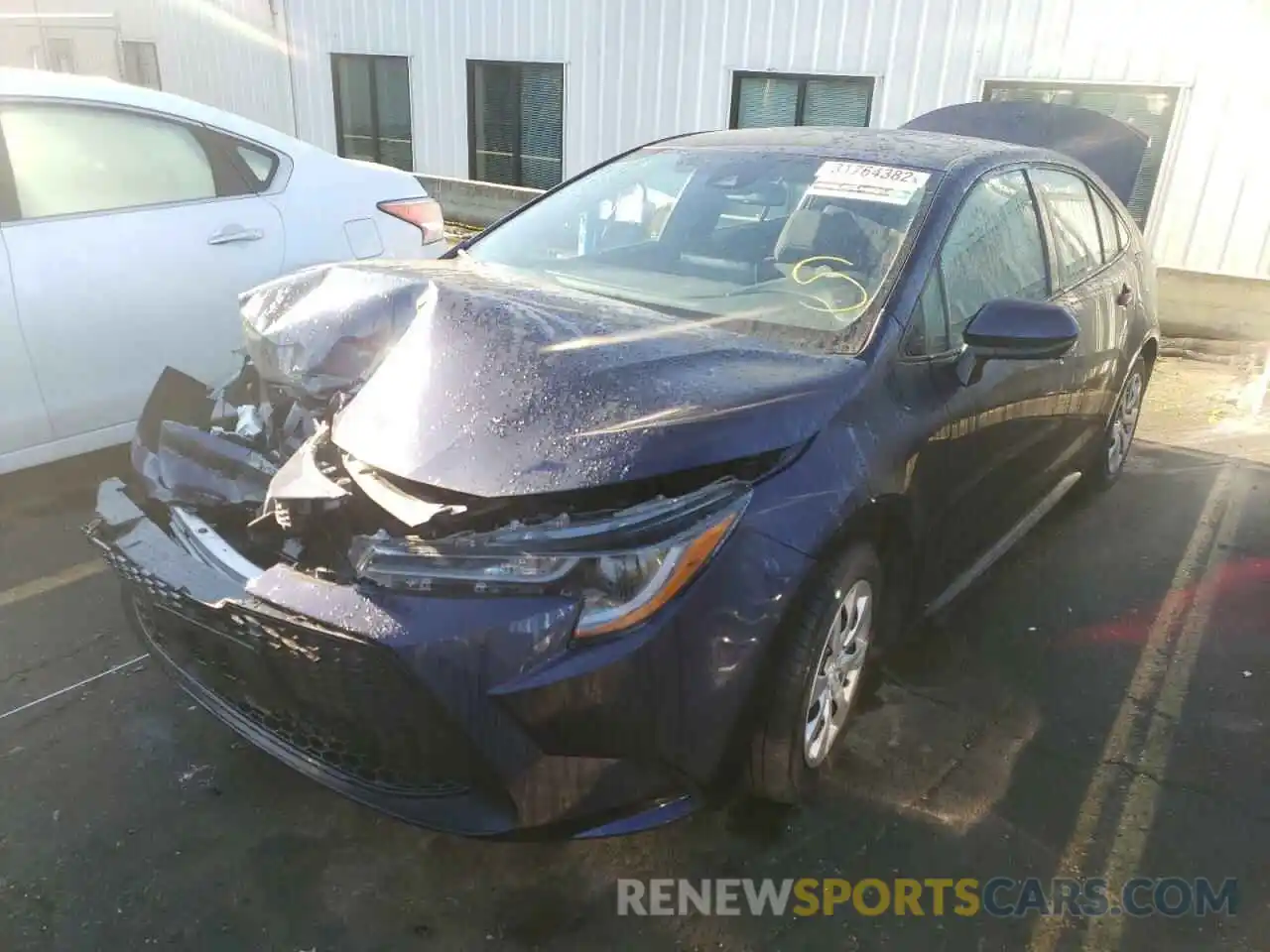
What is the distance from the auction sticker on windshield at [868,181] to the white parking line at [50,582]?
2.88 meters

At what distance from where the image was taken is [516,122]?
10.9m

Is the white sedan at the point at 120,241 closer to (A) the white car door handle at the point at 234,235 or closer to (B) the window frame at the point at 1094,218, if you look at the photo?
(A) the white car door handle at the point at 234,235

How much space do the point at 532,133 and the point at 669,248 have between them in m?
8.33

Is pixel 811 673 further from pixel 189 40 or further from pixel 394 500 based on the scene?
pixel 189 40

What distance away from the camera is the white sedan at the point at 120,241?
136 inches

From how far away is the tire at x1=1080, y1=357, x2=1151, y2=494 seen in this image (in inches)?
172

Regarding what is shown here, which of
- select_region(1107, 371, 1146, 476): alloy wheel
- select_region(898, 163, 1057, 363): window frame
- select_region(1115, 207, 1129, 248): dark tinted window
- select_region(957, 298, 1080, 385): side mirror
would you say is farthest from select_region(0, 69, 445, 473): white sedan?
select_region(1107, 371, 1146, 476): alloy wheel

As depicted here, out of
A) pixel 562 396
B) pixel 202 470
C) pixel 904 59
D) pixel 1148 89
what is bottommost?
pixel 202 470

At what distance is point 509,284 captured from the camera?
2855mm

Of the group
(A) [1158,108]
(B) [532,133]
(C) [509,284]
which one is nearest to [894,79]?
(A) [1158,108]

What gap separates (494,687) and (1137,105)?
7464 millimetres

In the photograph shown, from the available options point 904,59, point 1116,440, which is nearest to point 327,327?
point 1116,440

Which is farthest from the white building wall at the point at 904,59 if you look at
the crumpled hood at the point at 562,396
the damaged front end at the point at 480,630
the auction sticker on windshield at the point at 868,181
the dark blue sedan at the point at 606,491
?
the damaged front end at the point at 480,630

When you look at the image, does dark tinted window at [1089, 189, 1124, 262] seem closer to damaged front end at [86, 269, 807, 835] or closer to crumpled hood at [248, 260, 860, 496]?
crumpled hood at [248, 260, 860, 496]
